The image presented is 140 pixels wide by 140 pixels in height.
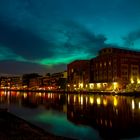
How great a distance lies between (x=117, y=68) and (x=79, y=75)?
47387mm

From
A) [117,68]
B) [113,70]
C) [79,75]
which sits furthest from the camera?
[79,75]

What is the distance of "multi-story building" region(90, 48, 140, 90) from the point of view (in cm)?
14100

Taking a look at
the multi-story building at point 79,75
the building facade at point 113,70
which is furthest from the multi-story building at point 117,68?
the multi-story building at point 79,75

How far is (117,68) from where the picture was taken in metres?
142

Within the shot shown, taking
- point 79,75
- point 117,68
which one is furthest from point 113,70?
point 79,75

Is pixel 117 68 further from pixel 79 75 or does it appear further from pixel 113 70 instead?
pixel 79 75

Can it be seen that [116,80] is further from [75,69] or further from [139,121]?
[139,121]

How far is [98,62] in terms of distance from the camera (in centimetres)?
16138

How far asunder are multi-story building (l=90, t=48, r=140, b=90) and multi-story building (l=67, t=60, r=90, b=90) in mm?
15755

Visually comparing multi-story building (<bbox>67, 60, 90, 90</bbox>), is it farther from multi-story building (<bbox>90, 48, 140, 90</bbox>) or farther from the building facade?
multi-story building (<bbox>90, 48, 140, 90</bbox>)

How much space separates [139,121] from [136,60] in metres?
122

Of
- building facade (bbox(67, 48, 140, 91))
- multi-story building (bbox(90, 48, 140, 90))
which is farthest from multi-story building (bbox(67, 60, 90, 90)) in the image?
multi-story building (bbox(90, 48, 140, 90))

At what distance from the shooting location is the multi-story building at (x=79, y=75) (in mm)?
176025

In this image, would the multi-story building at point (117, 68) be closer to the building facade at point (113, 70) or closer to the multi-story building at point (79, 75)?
the building facade at point (113, 70)
